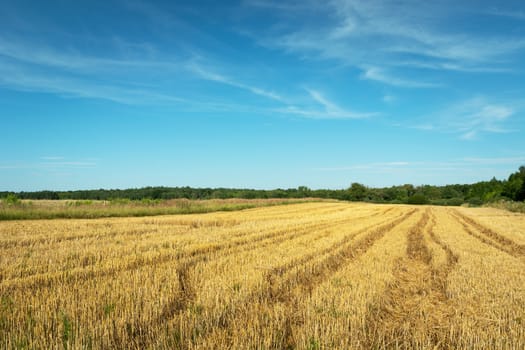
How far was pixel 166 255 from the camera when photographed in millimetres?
10797

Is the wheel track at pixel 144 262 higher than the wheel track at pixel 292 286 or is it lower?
higher

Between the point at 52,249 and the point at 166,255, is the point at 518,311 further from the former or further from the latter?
the point at 52,249

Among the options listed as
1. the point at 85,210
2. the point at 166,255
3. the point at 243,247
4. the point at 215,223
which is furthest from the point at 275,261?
the point at 85,210

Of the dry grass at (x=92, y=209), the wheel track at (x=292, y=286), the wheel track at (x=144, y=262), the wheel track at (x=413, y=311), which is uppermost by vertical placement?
the dry grass at (x=92, y=209)

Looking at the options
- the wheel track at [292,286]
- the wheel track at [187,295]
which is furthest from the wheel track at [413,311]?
the wheel track at [187,295]

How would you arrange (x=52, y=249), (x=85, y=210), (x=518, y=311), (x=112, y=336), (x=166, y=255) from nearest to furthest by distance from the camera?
(x=112, y=336) → (x=518, y=311) → (x=166, y=255) → (x=52, y=249) → (x=85, y=210)

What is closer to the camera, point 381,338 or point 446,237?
point 381,338

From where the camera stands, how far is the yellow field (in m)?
4.86

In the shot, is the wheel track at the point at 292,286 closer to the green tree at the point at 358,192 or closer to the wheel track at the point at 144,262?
the wheel track at the point at 144,262

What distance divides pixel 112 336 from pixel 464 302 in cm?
640

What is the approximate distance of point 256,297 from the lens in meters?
6.72

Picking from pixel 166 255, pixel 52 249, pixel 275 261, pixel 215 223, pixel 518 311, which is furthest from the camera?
pixel 215 223

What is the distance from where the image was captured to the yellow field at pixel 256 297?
4859mm

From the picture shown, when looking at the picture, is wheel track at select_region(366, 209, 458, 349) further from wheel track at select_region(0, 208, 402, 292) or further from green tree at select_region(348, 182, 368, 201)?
green tree at select_region(348, 182, 368, 201)
